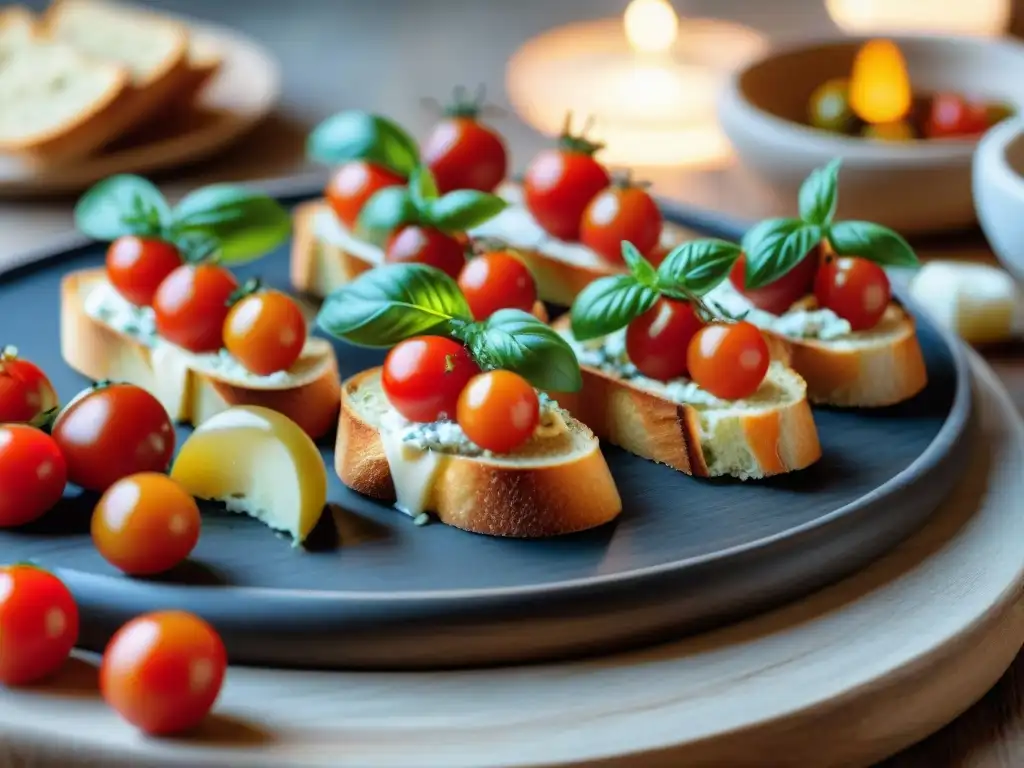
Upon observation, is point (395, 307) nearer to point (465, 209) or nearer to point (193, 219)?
point (465, 209)

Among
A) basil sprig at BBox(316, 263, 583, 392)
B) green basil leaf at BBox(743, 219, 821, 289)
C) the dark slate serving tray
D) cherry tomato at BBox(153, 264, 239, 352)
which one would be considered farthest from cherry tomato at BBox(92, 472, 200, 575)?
green basil leaf at BBox(743, 219, 821, 289)

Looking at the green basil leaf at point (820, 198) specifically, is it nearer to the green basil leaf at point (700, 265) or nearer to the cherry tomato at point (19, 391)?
the green basil leaf at point (700, 265)

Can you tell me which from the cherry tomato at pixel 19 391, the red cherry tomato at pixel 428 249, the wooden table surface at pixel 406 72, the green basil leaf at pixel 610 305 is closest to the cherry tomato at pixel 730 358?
the green basil leaf at pixel 610 305

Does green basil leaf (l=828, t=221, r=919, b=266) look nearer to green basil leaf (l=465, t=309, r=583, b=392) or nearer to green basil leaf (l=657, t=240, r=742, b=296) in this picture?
green basil leaf (l=657, t=240, r=742, b=296)

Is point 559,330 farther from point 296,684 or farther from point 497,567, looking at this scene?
point 296,684

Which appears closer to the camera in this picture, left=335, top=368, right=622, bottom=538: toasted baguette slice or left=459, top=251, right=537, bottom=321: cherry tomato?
left=335, top=368, right=622, bottom=538: toasted baguette slice

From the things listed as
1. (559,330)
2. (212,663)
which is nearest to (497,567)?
(212,663)

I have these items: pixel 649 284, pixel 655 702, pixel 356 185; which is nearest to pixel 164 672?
pixel 655 702

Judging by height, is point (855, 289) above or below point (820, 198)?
below
